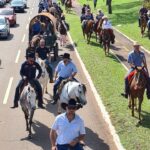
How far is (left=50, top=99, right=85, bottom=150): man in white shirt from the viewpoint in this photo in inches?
378

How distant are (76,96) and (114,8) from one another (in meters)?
43.4

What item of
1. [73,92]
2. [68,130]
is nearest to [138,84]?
[73,92]

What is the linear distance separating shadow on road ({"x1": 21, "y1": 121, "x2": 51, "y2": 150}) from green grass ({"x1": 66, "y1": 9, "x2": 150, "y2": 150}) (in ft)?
7.07

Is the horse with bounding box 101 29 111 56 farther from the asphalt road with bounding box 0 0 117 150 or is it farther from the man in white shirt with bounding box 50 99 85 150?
the man in white shirt with bounding box 50 99 85 150

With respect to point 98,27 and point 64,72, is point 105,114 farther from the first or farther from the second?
point 98,27

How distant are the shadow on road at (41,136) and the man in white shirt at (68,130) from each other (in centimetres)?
418

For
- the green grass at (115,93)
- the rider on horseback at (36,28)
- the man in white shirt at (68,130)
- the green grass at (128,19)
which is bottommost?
the green grass at (128,19)

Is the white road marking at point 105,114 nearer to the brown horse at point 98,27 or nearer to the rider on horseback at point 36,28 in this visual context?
the rider on horseback at point 36,28

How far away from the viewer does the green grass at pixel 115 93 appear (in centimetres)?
1433

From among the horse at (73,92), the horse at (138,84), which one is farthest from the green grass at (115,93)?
the horse at (73,92)

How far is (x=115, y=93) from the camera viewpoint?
19.7 meters

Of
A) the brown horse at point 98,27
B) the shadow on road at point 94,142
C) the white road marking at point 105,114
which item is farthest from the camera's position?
the brown horse at point 98,27

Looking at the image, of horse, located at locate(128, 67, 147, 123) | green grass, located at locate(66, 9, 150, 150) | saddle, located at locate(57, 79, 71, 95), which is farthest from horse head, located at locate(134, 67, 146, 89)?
saddle, located at locate(57, 79, 71, 95)

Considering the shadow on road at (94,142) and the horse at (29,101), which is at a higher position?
the horse at (29,101)
